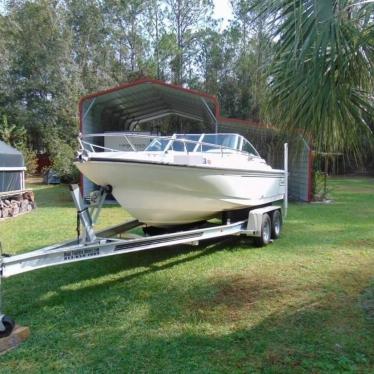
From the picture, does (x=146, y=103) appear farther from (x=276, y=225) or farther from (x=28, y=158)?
(x=276, y=225)

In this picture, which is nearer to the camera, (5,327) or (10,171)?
(5,327)

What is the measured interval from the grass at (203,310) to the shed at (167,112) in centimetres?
580

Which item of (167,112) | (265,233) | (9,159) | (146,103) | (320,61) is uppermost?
(146,103)

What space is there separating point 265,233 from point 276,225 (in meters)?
0.76

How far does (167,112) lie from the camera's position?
2027cm

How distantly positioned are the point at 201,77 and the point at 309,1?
31.9 meters

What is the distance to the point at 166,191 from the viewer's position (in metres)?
5.58

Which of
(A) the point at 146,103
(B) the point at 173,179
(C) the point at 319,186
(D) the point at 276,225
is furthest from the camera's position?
(A) the point at 146,103

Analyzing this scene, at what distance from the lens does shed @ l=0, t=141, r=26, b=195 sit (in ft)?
36.3

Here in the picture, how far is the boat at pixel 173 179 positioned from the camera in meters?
5.20

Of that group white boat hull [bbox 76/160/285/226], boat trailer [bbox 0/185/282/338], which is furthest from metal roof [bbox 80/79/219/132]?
white boat hull [bbox 76/160/285/226]

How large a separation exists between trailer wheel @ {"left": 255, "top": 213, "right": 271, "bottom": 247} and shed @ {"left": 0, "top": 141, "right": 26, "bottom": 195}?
23.5 ft

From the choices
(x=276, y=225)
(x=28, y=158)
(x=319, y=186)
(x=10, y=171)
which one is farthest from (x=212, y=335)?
(x=28, y=158)

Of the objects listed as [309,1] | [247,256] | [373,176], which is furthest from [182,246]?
[373,176]
